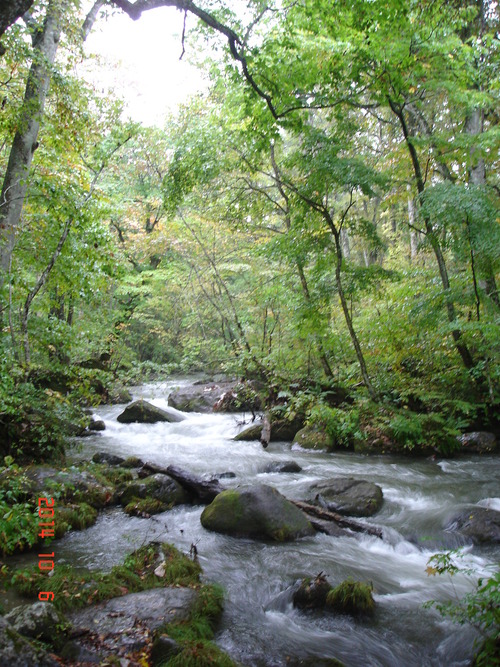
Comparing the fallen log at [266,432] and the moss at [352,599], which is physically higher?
the fallen log at [266,432]

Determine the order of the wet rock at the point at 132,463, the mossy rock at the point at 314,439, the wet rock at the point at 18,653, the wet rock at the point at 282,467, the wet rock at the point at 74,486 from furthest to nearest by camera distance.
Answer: the mossy rock at the point at 314,439
the wet rock at the point at 282,467
the wet rock at the point at 132,463
the wet rock at the point at 74,486
the wet rock at the point at 18,653

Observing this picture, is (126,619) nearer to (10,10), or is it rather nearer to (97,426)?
(10,10)

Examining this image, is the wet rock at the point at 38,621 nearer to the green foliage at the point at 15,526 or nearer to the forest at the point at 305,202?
the green foliage at the point at 15,526

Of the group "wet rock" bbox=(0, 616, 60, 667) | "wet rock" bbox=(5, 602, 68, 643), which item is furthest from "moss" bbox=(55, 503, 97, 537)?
"wet rock" bbox=(0, 616, 60, 667)

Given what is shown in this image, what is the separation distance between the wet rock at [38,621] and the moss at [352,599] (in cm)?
252

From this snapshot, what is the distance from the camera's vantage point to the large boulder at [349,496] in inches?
263

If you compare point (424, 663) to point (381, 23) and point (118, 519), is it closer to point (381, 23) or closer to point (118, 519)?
point (118, 519)

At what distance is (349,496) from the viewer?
6969 millimetres

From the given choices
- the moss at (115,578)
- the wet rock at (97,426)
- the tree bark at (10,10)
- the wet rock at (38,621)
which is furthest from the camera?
the wet rock at (97,426)

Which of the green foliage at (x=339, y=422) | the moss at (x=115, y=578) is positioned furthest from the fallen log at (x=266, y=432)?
the moss at (x=115, y=578)

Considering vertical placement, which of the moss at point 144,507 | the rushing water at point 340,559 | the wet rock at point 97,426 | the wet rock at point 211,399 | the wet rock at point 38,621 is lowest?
the rushing water at point 340,559

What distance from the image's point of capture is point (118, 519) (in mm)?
6270

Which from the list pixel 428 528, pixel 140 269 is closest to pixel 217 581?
pixel 428 528

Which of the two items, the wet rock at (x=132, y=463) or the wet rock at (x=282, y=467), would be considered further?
the wet rock at (x=282, y=467)
